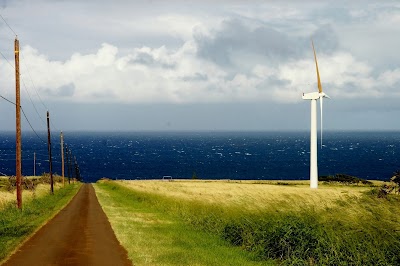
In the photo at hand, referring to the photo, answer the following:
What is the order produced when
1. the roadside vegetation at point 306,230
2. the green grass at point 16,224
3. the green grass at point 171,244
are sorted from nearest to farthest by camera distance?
1. the roadside vegetation at point 306,230
2. the green grass at point 171,244
3. the green grass at point 16,224

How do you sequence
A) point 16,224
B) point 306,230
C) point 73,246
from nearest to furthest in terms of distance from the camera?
point 306,230 < point 73,246 < point 16,224

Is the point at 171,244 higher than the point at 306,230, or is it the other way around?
A: the point at 306,230

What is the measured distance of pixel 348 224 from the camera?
14.2 metres

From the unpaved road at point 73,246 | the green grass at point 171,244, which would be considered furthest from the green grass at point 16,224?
the green grass at point 171,244

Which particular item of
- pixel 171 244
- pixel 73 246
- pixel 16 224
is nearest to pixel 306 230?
pixel 171 244

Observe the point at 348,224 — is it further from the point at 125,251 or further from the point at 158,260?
the point at 125,251

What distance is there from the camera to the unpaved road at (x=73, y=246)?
1488 centimetres

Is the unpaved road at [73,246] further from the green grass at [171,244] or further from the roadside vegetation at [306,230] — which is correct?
the roadside vegetation at [306,230]

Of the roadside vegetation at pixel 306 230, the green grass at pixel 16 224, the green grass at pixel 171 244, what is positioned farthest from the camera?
the green grass at pixel 16 224

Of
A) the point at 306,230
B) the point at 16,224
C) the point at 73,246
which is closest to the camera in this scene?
the point at 306,230

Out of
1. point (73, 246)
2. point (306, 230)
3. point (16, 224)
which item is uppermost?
point (306, 230)

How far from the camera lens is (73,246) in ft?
57.9

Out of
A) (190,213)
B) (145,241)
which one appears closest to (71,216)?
(190,213)

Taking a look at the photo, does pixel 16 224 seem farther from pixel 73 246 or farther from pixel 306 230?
pixel 306 230
